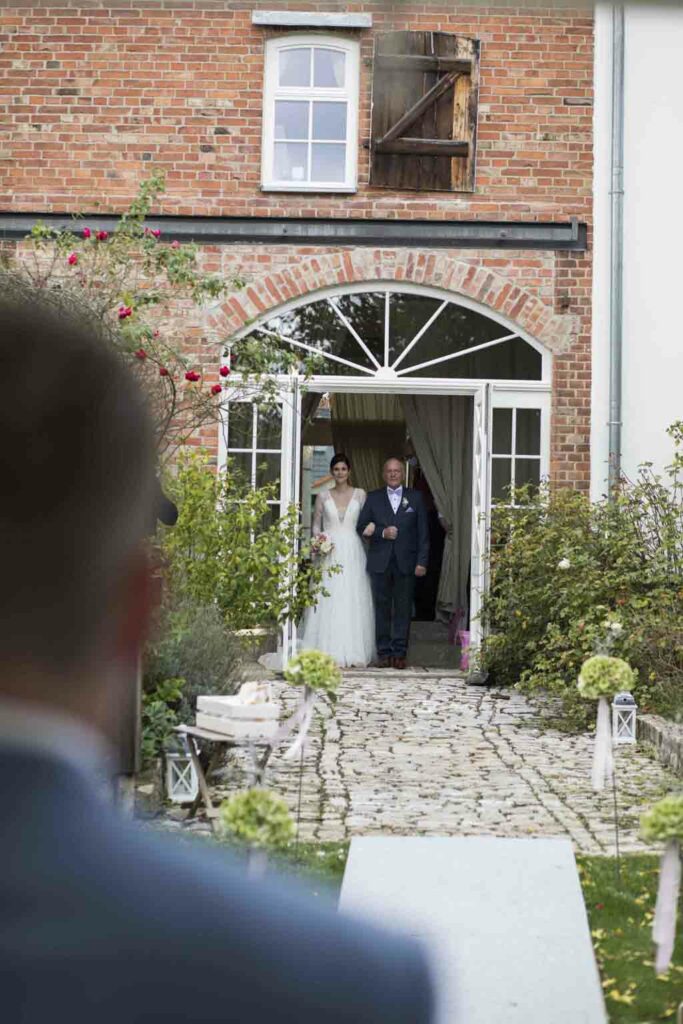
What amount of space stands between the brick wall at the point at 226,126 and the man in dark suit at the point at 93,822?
10.1 metres

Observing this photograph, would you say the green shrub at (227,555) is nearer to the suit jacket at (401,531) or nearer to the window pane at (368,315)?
the suit jacket at (401,531)

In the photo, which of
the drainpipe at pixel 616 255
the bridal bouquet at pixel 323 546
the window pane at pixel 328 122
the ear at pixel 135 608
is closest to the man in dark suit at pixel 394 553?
the bridal bouquet at pixel 323 546

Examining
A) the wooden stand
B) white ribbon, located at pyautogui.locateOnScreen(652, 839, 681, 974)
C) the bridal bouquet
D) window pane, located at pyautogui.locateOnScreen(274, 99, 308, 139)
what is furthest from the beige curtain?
white ribbon, located at pyautogui.locateOnScreen(652, 839, 681, 974)

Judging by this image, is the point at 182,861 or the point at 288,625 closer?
the point at 182,861

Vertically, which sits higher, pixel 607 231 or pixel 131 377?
pixel 607 231

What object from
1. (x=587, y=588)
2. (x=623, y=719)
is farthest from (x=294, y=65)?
(x=623, y=719)

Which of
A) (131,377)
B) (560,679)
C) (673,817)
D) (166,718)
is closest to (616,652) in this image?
(560,679)

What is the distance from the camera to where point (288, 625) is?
10711 mm

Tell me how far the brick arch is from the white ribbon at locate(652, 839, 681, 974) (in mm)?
7328

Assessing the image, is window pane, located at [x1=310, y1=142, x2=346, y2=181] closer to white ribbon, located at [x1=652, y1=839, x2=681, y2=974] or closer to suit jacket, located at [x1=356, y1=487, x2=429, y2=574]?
suit jacket, located at [x1=356, y1=487, x2=429, y2=574]

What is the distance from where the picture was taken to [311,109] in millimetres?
10891

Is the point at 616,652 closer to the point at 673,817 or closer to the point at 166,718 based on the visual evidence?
the point at 166,718

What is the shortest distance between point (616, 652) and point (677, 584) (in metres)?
1.06

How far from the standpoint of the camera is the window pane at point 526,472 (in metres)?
10.8
